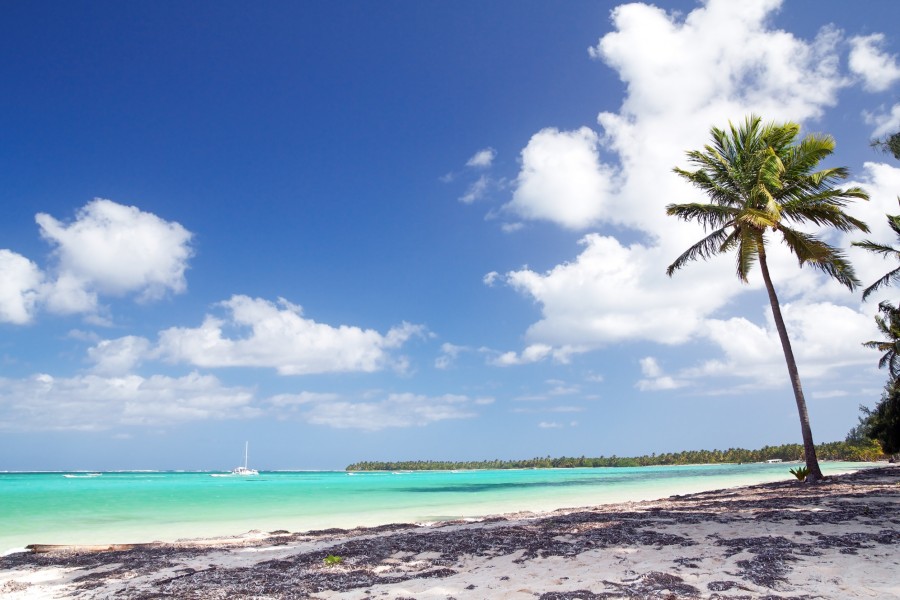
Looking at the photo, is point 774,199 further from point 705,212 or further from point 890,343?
point 890,343

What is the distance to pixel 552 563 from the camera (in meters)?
6.80

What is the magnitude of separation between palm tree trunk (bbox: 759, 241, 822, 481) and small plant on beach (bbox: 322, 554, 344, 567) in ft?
49.9

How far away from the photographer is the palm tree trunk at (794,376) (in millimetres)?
16531

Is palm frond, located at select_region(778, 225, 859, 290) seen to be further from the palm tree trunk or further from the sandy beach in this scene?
the sandy beach

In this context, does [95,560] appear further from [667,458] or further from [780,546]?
[667,458]

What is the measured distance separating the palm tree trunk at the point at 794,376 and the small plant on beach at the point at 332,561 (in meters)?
15.2

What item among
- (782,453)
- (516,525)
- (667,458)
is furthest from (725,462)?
(516,525)

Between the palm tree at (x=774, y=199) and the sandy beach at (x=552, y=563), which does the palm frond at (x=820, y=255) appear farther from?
the sandy beach at (x=552, y=563)

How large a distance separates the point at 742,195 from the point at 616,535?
14847 millimetres

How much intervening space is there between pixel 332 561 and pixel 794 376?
15945 mm

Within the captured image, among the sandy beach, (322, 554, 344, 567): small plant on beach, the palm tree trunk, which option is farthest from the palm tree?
(322, 554, 344, 567): small plant on beach

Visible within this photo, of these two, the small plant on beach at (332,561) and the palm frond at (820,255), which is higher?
the palm frond at (820,255)

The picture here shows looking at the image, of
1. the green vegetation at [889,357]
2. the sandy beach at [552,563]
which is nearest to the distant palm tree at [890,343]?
the green vegetation at [889,357]

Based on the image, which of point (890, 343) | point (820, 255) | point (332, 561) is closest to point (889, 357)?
point (890, 343)
